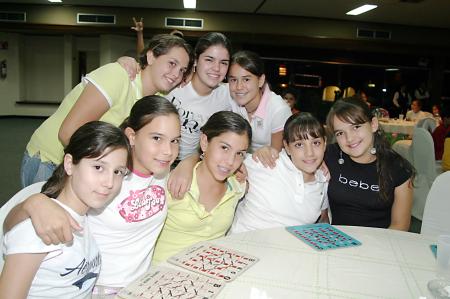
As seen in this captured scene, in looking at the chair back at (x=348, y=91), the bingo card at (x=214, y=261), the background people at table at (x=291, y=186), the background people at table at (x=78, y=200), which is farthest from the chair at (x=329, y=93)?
the background people at table at (x=78, y=200)

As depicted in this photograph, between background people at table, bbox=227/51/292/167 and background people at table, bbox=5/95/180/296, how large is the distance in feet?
2.83

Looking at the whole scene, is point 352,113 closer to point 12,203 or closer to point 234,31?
point 12,203

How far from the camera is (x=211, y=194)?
1.82 metres

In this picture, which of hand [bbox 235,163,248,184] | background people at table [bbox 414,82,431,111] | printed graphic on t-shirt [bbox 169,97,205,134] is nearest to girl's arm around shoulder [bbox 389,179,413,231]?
hand [bbox 235,163,248,184]

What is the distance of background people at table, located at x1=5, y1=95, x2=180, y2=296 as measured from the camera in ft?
4.93

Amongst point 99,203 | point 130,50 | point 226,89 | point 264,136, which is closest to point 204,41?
point 226,89

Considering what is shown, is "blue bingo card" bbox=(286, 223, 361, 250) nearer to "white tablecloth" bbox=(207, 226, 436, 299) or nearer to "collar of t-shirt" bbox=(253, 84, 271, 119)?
Answer: "white tablecloth" bbox=(207, 226, 436, 299)

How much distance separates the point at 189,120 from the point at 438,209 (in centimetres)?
154

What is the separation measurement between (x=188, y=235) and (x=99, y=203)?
55 centimetres

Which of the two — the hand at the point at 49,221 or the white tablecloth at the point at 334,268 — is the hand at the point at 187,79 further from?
the hand at the point at 49,221

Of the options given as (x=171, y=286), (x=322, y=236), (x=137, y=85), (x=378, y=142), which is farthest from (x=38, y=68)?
(x=171, y=286)

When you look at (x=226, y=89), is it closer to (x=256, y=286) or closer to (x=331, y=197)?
(x=331, y=197)

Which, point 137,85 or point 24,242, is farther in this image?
point 137,85

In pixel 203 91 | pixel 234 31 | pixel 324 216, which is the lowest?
pixel 324 216
